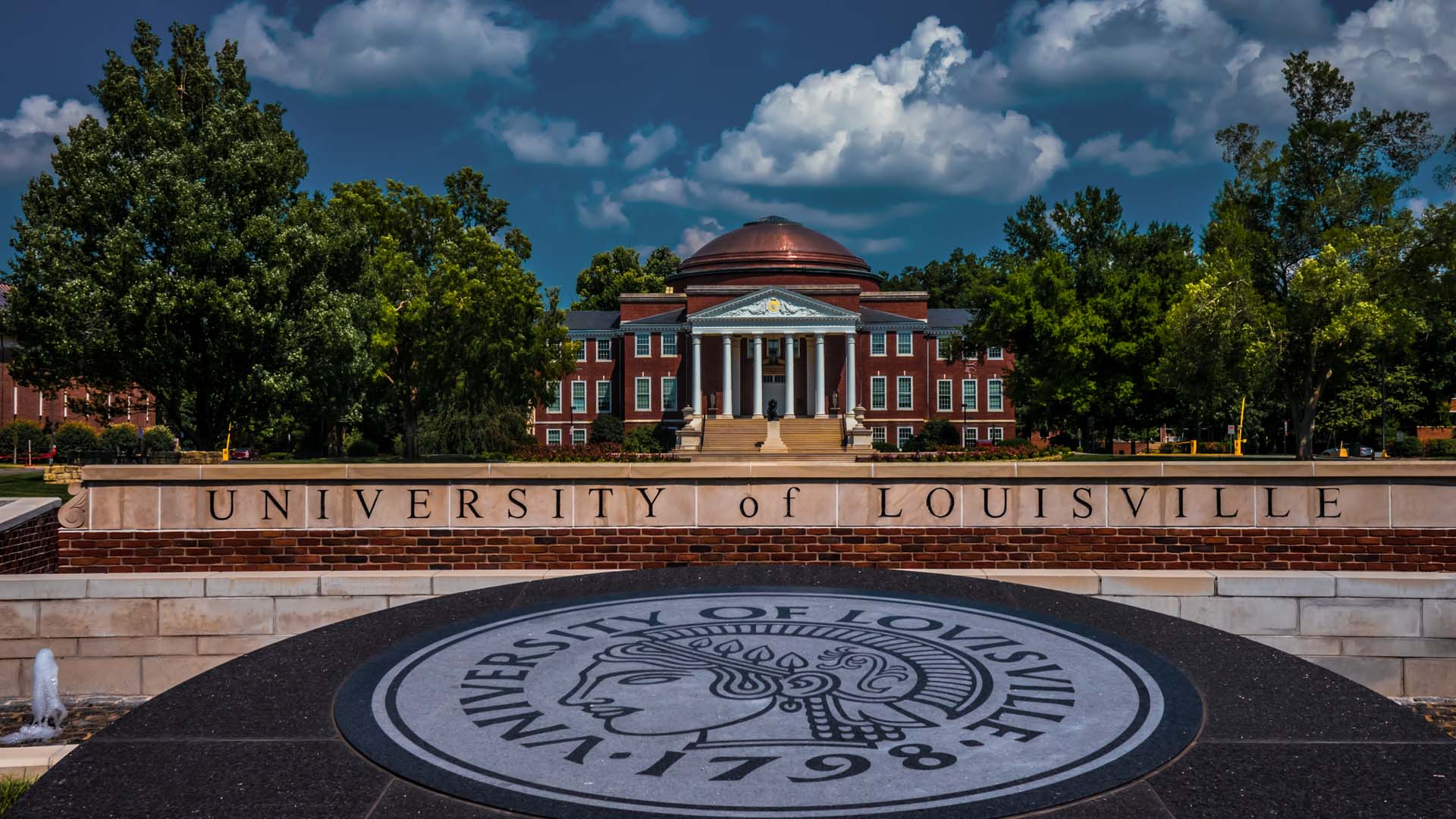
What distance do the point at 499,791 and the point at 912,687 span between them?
86.7 inches

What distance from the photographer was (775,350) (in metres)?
67.4

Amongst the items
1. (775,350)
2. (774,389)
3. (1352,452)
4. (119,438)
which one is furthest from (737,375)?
(1352,452)

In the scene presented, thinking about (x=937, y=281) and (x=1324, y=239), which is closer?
(x=1324, y=239)

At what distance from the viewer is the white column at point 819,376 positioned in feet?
212

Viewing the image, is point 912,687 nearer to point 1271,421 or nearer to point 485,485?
point 485,485

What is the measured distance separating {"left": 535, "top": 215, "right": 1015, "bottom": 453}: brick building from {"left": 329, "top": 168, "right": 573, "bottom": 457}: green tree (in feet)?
76.4

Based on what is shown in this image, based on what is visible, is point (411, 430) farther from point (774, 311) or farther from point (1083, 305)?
point (774, 311)

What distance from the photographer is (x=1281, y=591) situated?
8.70 meters

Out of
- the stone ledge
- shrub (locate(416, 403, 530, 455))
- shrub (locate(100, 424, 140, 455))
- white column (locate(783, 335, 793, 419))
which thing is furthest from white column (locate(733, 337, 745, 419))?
the stone ledge

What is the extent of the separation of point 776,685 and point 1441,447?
61.5 meters

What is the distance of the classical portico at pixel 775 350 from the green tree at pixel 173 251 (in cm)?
3750

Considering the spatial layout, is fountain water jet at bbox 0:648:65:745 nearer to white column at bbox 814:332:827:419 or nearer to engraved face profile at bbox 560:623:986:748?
engraved face profile at bbox 560:623:986:748

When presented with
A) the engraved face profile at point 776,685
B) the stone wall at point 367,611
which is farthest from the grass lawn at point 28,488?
the engraved face profile at point 776,685

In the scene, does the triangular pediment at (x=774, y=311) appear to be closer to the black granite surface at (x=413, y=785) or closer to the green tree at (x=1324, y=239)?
the green tree at (x=1324, y=239)
